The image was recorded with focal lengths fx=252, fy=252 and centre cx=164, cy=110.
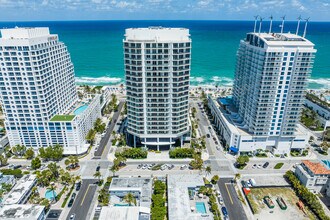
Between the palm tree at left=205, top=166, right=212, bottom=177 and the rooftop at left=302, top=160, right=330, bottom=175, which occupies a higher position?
the rooftop at left=302, top=160, right=330, bottom=175

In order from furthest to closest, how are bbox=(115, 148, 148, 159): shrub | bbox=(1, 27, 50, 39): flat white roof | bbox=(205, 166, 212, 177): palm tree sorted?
bbox=(115, 148, 148, 159): shrub, bbox=(205, 166, 212, 177): palm tree, bbox=(1, 27, 50, 39): flat white roof

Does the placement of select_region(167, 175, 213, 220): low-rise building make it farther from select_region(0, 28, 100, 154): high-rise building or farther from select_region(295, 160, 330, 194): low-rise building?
select_region(0, 28, 100, 154): high-rise building

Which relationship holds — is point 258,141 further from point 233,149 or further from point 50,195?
point 50,195

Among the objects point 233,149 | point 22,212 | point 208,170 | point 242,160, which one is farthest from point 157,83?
point 22,212

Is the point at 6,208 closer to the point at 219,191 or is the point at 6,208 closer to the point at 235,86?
the point at 219,191

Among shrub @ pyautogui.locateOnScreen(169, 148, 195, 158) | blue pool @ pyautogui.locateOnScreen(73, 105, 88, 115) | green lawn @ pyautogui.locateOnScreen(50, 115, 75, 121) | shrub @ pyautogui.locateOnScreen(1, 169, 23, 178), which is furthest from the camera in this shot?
blue pool @ pyautogui.locateOnScreen(73, 105, 88, 115)

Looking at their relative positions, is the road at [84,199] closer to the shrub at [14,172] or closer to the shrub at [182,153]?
the shrub at [14,172]

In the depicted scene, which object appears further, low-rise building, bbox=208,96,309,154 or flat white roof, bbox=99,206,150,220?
low-rise building, bbox=208,96,309,154

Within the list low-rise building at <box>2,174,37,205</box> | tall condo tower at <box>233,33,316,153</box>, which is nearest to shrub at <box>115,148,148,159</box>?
low-rise building at <box>2,174,37,205</box>
